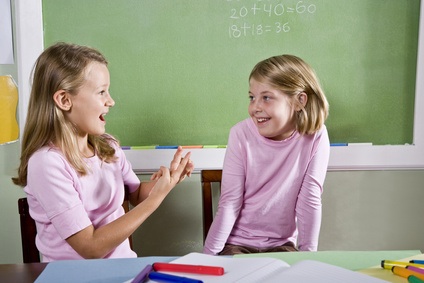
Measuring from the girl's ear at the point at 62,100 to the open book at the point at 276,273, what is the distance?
576mm

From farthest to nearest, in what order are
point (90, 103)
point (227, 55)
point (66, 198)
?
point (227, 55) < point (90, 103) < point (66, 198)

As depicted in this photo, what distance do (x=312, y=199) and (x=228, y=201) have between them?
9.3 inches

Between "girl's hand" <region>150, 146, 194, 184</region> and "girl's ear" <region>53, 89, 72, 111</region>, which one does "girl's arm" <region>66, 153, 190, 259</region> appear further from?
"girl's ear" <region>53, 89, 72, 111</region>

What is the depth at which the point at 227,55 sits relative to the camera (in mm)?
1597

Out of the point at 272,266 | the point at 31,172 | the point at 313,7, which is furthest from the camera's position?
the point at 313,7

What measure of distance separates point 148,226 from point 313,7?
95cm

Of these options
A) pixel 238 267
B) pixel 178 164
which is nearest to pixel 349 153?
pixel 178 164

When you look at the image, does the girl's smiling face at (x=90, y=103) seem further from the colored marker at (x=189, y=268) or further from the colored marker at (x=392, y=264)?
the colored marker at (x=392, y=264)

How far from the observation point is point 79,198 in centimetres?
110

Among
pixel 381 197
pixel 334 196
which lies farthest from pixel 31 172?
pixel 381 197

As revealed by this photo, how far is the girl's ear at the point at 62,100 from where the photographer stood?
3.70 ft

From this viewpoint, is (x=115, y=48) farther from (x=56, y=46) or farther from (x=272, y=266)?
(x=272, y=266)

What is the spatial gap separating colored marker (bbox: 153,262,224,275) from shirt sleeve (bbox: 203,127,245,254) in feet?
2.04

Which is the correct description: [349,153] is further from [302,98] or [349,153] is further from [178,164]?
[178,164]
